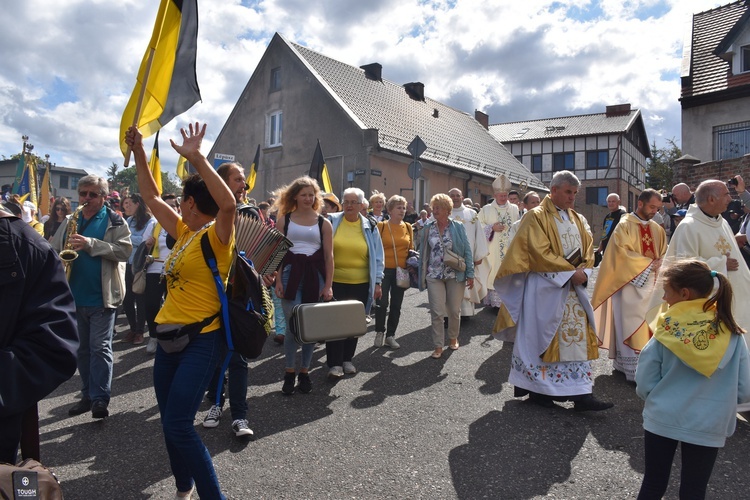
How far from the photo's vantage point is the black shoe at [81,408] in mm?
4512

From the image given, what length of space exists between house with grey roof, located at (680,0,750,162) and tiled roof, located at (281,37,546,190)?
9.20 m

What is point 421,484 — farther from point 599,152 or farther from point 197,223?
point 599,152

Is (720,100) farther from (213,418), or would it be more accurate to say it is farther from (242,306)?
(242,306)

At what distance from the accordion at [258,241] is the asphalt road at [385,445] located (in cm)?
132

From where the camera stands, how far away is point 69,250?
4.16m

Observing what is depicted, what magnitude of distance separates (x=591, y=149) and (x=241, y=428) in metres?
43.9

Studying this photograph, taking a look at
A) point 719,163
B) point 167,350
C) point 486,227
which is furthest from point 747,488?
point 719,163

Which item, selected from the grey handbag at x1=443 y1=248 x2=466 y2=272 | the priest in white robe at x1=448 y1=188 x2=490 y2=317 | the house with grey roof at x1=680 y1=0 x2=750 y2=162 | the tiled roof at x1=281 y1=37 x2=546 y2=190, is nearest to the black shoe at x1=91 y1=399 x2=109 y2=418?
the grey handbag at x1=443 y1=248 x2=466 y2=272

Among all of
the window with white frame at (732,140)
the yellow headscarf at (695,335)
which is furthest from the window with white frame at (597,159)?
the yellow headscarf at (695,335)

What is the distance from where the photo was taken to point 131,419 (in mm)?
4445

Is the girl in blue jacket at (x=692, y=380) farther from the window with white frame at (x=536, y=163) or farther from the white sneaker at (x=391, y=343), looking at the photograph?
the window with white frame at (x=536, y=163)

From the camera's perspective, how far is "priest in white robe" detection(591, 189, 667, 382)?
5594mm

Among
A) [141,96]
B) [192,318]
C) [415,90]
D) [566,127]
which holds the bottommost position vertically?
[192,318]

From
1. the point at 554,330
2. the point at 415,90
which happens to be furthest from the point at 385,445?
the point at 415,90
